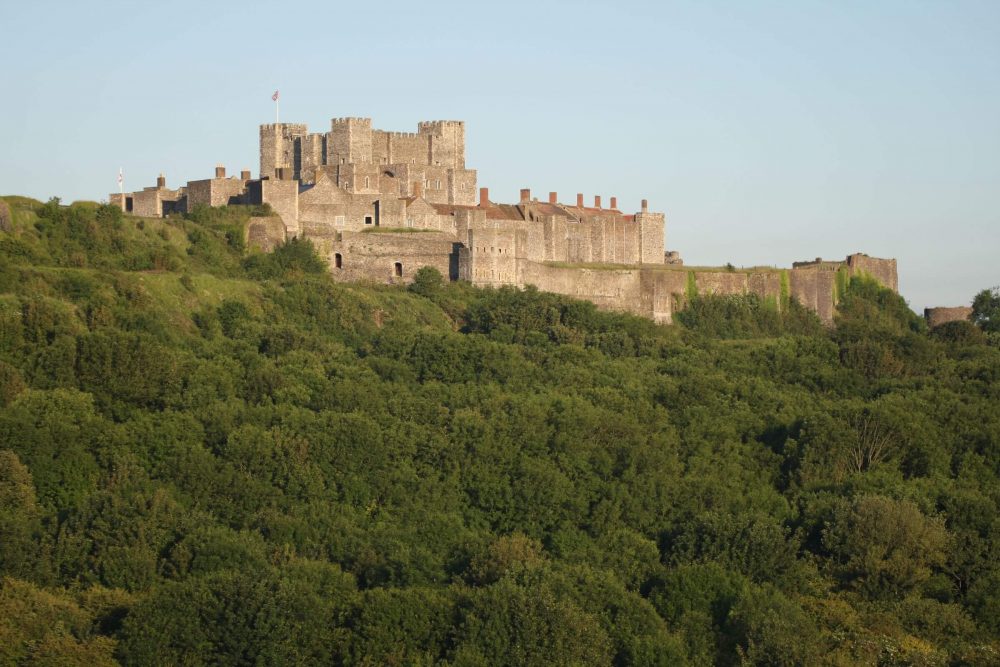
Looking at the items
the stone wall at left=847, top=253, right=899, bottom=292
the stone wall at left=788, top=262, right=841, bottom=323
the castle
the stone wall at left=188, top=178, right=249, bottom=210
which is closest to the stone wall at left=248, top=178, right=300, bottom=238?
the castle

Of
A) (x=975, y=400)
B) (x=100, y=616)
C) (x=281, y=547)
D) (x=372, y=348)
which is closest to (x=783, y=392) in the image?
(x=975, y=400)

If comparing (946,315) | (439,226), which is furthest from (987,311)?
(439,226)

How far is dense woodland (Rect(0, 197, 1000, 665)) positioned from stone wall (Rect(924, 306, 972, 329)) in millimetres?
10470

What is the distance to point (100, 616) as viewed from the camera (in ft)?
121

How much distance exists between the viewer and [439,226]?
6391cm

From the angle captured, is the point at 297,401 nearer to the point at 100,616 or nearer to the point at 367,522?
the point at 367,522

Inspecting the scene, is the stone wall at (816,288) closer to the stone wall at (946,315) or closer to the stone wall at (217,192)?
the stone wall at (946,315)

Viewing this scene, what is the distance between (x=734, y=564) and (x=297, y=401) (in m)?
13.8

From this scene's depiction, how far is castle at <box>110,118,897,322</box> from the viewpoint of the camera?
6188 centimetres

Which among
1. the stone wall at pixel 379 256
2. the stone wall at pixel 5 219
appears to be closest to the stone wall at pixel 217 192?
the stone wall at pixel 379 256

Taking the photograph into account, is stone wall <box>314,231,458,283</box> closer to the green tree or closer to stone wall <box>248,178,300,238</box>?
stone wall <box>248,178,300,238</box>

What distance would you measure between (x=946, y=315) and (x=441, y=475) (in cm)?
3372

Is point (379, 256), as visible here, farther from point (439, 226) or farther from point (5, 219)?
point (5, 219)

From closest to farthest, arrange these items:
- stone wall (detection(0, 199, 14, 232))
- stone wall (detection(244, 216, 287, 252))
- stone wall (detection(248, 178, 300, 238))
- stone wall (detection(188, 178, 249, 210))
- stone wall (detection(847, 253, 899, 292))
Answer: stone wall (detection(0, 199, 14, 232)) < stone wall (detection(244, 216, 287, 252)) < stone wall (detection(248, 178, 300, 238)) < stone wall (detection(188, 178, 249, 210)) < stone wall (detection(847, 253, 899, 292))
